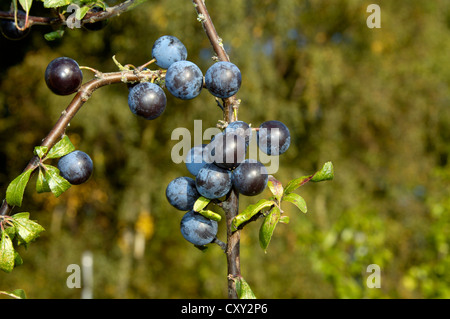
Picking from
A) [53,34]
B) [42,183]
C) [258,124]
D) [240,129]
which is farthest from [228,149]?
[258,124]

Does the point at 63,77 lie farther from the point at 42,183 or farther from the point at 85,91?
the point at 42,183

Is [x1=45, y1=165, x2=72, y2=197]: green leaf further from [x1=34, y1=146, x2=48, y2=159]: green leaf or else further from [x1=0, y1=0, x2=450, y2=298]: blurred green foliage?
[x1=0, y1=0, x2=450, y2=298]: blurred green foliage

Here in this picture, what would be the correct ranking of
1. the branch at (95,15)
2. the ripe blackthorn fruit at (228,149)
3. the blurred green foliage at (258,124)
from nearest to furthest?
the ripe blackthorn fruit at (228,149) → the branch at (95,15) → the blurred green foliage at (258,124)

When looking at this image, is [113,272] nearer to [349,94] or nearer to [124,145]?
[124,145]

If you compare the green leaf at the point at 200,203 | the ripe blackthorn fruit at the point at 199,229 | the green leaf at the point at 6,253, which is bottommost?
the green leaf at the point at 6,253

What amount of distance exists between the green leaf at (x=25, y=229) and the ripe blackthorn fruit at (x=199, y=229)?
0.59ft

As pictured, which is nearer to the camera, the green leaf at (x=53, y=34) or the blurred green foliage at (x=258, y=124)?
the green leaf at (x=53, y=34)

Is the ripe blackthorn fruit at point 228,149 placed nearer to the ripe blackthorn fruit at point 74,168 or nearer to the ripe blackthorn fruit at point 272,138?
the ripe blackthorn fruit at point 272,138

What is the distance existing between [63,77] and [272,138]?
0.25m

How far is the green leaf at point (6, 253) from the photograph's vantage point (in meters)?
0.46

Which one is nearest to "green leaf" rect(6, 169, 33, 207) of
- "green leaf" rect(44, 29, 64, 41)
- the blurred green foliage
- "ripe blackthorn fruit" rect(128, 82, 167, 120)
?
"ripe blackthorn fruit" rect(128, 82, 167, 120)

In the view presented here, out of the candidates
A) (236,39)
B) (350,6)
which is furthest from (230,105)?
(350,6)

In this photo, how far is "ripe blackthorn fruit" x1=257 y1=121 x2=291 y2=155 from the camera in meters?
0.46

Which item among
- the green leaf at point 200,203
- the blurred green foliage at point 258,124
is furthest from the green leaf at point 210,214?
the blurred green foliage at point 258,124
